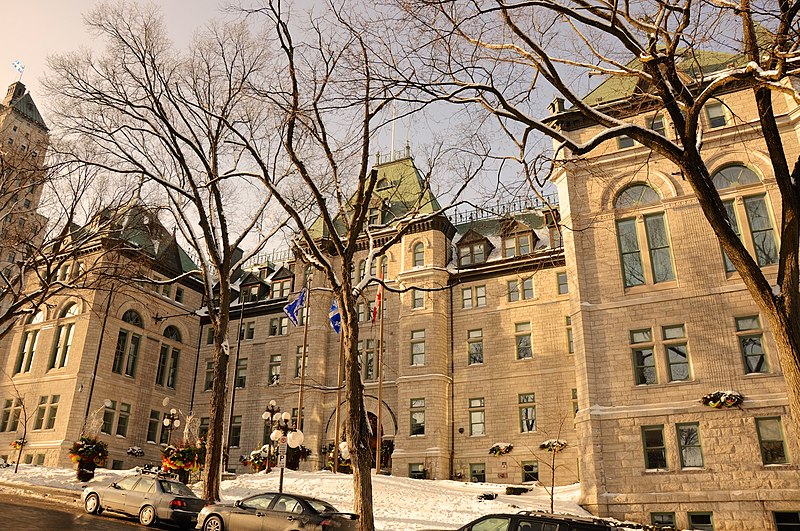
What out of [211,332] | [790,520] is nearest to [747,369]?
[790,520]

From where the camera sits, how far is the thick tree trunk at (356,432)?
45.2 feet

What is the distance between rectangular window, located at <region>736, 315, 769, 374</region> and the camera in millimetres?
21180

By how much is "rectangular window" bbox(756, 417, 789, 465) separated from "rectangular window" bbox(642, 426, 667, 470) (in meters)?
3.01

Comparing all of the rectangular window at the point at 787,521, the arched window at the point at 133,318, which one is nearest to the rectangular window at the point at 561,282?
the rectangular window at the point at 787,521

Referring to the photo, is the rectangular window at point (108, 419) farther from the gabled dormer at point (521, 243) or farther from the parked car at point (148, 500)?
the gabled dormer at point (521, 243)

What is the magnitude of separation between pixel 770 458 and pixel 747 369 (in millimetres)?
2967

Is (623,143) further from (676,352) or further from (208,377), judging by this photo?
(208,377)

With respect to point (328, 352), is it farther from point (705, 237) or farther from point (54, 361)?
point (705, 237)

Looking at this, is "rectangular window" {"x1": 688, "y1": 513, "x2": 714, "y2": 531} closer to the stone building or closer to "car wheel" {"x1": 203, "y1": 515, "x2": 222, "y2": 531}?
"car wheel" {"x1": 203, "y1": 515, "x2": 222, "y2": 531}

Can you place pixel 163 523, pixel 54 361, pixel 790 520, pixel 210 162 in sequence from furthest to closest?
pixel 54 361, pixel 210 162, pixel 790 520, pixel 163 523

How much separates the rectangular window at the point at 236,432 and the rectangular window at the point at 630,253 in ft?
89.1

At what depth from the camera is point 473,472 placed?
32719 mm

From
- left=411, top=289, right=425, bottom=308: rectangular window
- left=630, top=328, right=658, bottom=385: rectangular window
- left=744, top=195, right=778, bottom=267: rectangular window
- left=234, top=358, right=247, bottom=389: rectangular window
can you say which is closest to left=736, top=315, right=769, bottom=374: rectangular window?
left=744, top=195, right=778, bottom=267: rectangular window

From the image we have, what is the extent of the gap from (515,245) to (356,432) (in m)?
23.7
